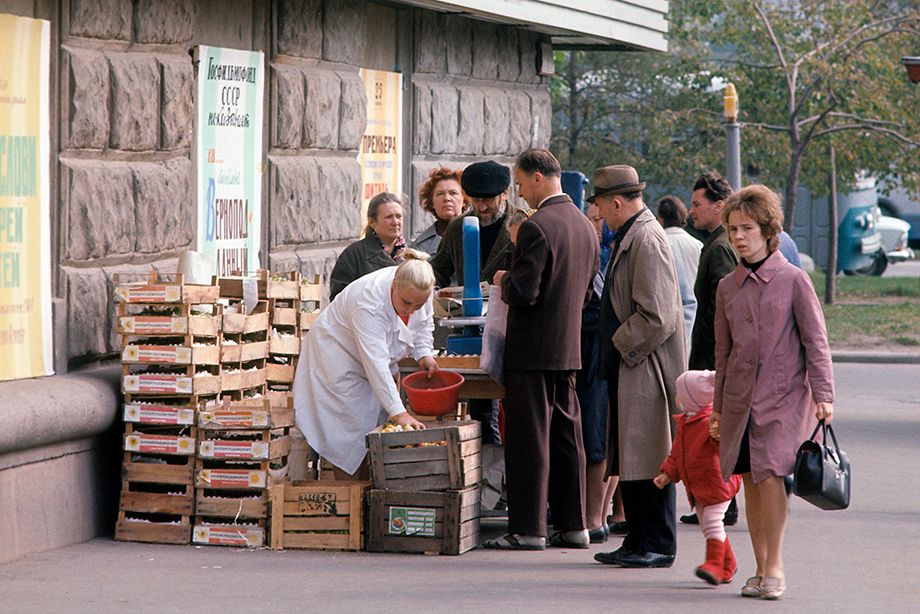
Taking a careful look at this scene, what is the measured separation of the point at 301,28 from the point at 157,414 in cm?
354

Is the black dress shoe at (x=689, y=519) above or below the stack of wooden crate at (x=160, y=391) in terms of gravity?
below

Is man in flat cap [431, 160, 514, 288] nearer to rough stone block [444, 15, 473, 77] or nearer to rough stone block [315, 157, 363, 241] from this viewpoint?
rough stone block [315, 157, 363, 241]

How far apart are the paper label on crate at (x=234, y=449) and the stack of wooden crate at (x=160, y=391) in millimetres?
82

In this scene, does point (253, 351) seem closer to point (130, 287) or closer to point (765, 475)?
point (130, 287)

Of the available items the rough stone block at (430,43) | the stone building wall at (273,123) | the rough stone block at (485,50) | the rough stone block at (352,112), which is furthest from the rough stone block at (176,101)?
the rough stone block at (485,50)

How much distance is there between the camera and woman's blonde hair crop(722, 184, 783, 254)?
696 centimetres

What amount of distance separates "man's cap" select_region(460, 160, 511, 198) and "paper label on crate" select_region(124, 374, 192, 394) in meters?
2.14

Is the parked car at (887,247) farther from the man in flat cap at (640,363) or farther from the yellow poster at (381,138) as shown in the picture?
the man in flat cap at (640,363)

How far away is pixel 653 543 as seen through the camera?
785 cm

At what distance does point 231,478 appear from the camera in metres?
8.12

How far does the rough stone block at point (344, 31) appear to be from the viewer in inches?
443

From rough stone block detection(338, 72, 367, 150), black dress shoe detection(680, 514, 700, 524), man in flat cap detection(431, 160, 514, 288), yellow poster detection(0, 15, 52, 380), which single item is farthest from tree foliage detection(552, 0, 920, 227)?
yellow poster detection(0, 15, 52, 380)

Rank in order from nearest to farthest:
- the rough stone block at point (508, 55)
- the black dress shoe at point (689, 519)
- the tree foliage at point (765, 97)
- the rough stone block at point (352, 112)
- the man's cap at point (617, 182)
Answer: the man's cap at point (617, 182), the black dress shoe at point (689, 519), the rough stone block at point (352, 112), the rough stone block at point (508, 55), the tree foliage at point (765, 97)

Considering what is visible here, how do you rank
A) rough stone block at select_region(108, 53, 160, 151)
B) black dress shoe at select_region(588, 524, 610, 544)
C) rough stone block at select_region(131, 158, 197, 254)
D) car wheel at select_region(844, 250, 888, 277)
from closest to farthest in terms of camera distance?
rough stone block at select_region(108, 53, 160, 151), black dress shoe at select_region(588, 524, 610, 544), rough stone block at select_region(131, 158, 197, 254), car wheel at select_region(844, 250, 888, 277)
